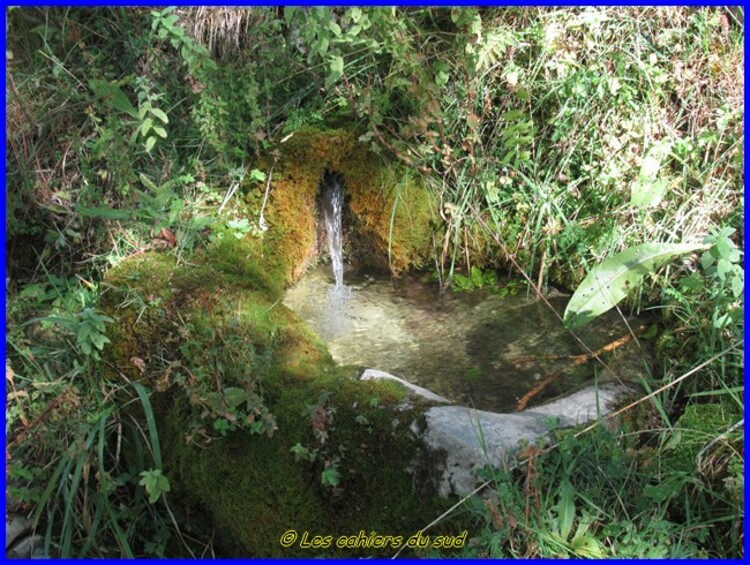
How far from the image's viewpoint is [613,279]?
3156 mm

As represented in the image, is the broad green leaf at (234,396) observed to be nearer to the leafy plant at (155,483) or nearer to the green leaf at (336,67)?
the leafy plant at (155,483)

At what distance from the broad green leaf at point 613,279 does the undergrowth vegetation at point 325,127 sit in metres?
0.14

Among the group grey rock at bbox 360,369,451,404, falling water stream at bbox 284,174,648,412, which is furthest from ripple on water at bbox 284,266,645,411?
grey rock at bbox 360,369,451,404

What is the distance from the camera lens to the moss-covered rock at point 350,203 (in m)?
3.82

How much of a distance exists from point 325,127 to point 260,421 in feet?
6.35

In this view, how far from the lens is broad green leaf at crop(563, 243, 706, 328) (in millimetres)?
3131

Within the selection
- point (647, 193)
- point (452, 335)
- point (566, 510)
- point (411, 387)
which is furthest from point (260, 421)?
point (647, 193)

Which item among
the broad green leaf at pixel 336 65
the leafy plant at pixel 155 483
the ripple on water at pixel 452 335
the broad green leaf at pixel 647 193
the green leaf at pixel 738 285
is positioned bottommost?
the leafy plant at pixel 155 483

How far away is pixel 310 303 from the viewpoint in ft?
12.8

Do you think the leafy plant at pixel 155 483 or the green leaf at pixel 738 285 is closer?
the leafy plant at pixel 155 483

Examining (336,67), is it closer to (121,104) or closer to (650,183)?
(121,104)

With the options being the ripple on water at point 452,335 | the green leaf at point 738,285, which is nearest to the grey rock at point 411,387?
the ripple on water at point 452,335

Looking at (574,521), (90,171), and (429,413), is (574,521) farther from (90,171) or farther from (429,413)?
(90,171)

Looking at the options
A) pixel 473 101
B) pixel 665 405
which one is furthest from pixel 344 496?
pixel 473 101
